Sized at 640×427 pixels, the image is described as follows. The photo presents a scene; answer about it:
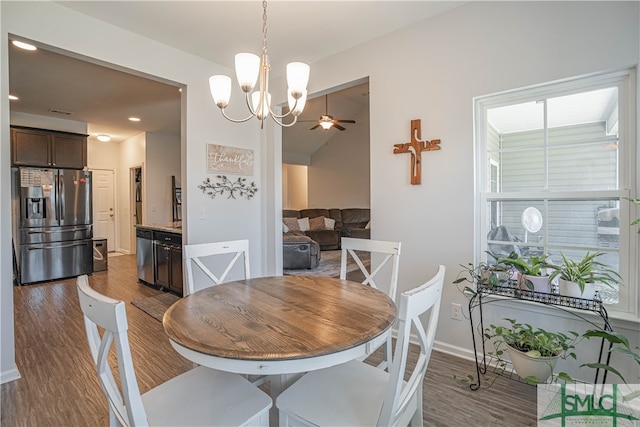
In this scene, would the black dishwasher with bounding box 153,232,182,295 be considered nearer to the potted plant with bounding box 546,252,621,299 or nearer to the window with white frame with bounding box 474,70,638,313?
the window with white frame with bounding box 474,70,638,313

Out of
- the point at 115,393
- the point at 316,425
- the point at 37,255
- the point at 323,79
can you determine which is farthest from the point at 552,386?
→ the point at 37,255

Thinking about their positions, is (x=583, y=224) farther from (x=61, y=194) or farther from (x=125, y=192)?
(x=125, y=192)

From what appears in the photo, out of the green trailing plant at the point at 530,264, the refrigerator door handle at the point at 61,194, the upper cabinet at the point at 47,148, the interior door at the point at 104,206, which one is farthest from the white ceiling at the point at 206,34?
the interior door at the point at 104,206

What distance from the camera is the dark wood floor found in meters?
1.71

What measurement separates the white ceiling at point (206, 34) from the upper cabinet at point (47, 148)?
512mm

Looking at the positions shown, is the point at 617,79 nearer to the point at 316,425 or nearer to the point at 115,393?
the point at 316,425

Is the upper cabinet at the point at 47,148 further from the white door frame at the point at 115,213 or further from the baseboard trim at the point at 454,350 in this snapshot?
the baseboard trim at the point at 454,350

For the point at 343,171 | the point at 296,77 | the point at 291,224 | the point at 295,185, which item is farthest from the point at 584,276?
the point at 295,185

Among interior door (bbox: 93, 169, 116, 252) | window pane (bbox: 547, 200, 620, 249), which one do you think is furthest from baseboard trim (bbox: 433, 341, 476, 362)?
interior door (bbox: 93, 169, 116, 252)

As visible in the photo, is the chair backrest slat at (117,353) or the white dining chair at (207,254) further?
the white dining chair at (207,254)

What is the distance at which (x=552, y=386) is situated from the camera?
189cm

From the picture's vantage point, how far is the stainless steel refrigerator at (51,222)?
4660 millimetres

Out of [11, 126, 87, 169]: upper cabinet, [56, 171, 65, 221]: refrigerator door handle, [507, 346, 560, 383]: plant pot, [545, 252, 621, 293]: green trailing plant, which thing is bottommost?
[507, 346, 560, 383]: plant pot

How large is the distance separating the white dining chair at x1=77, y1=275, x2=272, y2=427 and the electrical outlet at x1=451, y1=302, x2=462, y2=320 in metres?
1.69
